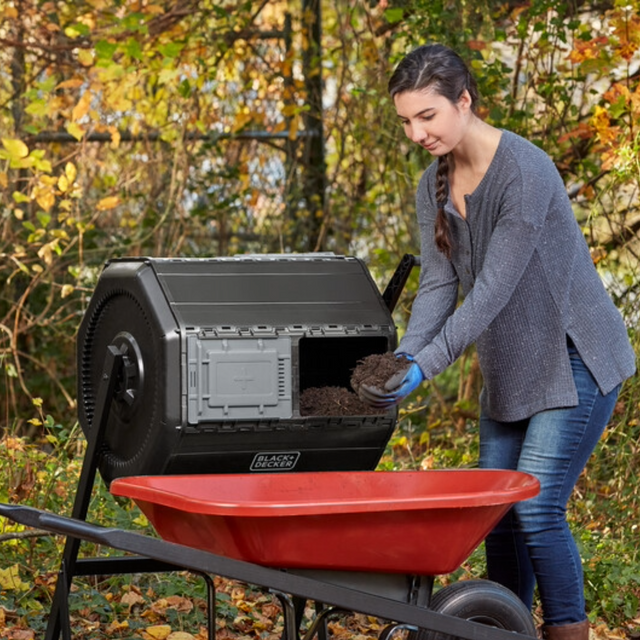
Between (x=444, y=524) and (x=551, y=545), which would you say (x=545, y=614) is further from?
(x=444, y=524)

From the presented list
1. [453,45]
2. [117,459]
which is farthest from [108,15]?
[117,459]

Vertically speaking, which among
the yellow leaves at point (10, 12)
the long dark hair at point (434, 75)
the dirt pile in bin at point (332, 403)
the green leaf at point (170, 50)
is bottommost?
the dirt pile in bin at point (332, 403)

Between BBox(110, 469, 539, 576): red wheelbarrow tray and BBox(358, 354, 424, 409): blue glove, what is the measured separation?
29cm

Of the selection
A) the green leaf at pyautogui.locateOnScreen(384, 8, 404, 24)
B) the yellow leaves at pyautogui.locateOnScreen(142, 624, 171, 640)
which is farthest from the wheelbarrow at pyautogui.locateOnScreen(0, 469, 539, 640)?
the green leaf at pyautogui.locateOnScreen(384, 8, 404, 24)

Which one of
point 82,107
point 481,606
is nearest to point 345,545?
point 481,606

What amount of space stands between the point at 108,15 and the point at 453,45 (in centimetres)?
193

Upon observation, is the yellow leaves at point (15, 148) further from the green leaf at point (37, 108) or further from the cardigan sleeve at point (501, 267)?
the cardigan sleeve at point (501, 267)

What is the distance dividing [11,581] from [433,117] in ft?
7.31

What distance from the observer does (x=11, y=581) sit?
4.02 m

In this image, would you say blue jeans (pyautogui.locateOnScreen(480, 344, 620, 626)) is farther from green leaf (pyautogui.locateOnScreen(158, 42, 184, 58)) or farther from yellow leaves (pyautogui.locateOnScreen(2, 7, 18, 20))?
yellow leaves (pyautogui.locateOnScreen(2, 7, 18, 20))

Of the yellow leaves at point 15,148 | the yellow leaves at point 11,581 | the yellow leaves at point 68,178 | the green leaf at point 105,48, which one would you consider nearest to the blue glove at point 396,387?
the yellow leaves at point 11,581

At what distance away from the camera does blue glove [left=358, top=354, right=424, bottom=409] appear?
9.08 ft

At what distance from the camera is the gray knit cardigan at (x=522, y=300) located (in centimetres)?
281

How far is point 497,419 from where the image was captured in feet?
10.2
